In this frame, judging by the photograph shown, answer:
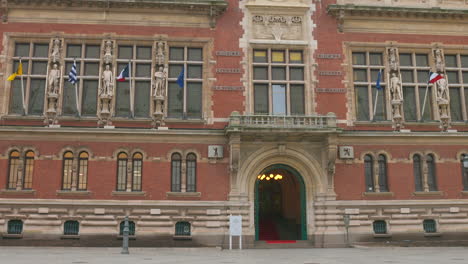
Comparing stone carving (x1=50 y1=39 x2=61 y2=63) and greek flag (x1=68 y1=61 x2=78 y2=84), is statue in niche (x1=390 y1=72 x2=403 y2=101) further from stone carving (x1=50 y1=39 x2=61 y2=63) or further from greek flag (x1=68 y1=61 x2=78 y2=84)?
stone carving (x1=50 y1=39 x2=61 y2=63)

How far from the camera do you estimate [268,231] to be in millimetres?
27406

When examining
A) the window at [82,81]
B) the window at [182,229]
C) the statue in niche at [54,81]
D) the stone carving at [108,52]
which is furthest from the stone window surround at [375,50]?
the statue in niche at [54,81]

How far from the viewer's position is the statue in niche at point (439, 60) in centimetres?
2612

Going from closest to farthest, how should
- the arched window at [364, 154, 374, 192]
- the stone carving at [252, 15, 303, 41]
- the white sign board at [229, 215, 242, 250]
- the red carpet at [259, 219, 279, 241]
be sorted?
1. the white sign board at [229, 215, 242, 250]
2. the arched window at [364, 154, 374, 192]
3. the stone carving at [252, 15, 303, 41]
4. the red carpet at [259, 219, 279, 241]

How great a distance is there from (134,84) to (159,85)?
4.83 feet

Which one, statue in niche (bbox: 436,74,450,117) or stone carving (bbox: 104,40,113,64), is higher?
stone carving (bbox: 104,40,113,64)

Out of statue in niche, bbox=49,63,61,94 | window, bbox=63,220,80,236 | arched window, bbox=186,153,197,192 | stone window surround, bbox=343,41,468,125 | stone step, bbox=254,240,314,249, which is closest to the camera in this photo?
window, bbox=63,220,80,236

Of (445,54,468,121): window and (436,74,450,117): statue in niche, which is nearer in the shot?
(436,74,450,117): statue in niche

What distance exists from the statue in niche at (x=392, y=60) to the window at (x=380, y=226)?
8.49m

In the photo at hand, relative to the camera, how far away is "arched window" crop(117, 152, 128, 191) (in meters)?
24.0

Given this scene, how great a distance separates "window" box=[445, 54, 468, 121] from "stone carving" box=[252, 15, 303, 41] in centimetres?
894

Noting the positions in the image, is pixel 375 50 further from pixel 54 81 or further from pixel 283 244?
pixel 54 81

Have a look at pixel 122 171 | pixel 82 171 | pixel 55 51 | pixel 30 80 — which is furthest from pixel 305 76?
pixel 30 80

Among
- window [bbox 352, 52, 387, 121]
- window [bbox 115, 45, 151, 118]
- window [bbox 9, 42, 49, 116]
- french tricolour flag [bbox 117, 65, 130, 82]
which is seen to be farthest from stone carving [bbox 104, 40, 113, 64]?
window [bbox 352, 52, 387, 121]
